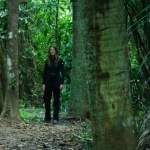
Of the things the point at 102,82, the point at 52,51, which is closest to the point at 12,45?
the point at 52,51

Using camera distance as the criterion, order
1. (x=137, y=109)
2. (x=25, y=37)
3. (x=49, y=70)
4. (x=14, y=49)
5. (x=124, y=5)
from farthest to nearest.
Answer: (x=25, y=37) < (x=49, y=70) < (x=14, y=49) < (x=137, y=109) < (x=124, y=5)

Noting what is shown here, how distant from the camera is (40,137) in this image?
22.8ft

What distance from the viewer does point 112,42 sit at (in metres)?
3.94

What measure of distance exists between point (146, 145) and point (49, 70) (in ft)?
19.1

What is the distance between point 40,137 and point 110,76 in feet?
10.8

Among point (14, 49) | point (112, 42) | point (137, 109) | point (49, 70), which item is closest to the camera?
point (112, 42)

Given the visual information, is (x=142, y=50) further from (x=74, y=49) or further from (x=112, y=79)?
(x=74, y=49)

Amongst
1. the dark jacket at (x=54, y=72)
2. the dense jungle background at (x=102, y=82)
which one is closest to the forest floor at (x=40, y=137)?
the dense jungle background at (x=102, y=82)

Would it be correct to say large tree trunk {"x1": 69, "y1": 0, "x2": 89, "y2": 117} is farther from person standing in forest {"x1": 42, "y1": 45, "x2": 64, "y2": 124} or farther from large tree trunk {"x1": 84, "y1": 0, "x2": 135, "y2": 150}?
large tree trunk {"x1": 84, "y1": 0, "x2": 135, "y2": 150}

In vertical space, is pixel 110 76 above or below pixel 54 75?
below

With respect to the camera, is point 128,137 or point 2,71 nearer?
point 128,137

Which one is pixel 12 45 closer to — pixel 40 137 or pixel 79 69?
pixel 79 69

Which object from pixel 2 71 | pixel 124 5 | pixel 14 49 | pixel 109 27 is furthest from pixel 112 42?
pixel 2 71

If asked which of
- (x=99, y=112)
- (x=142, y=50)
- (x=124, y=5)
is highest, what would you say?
(x=124, y=5)
